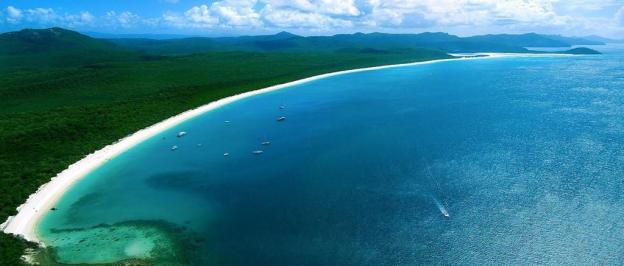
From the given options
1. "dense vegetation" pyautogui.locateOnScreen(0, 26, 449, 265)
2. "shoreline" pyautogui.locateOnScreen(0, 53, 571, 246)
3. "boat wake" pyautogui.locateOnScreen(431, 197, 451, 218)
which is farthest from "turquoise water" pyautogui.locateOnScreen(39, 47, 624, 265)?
"dense vegetation" pyautogui.locateOnScreen(0, 26, 449, 265)

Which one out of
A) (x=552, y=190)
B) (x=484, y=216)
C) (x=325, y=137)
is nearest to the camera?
(x=484, y=216)

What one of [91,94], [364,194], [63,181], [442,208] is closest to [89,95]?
[91,94]

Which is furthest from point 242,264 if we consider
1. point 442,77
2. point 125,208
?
point 442,77

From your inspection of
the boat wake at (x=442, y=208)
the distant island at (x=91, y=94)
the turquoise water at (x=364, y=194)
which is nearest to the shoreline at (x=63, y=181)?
the distant island at (x=91, y=94)

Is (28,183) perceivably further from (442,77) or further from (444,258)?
(442,77)

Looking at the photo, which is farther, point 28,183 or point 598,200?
point 28,183
